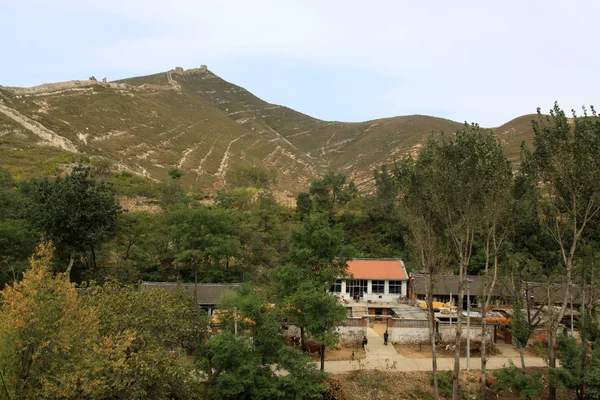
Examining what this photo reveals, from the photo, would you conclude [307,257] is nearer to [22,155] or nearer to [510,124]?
[22,155]

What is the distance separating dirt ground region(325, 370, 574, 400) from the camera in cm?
1759

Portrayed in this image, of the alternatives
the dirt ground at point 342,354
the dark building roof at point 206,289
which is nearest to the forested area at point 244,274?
the dark building roof at point 206,289

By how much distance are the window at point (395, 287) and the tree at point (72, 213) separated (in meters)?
20.6

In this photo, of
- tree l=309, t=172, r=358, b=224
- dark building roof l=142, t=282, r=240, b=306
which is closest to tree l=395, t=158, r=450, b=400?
dark building roof l=142, t=282, r=240, b=306

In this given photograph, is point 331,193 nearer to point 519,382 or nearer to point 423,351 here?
point 423,351

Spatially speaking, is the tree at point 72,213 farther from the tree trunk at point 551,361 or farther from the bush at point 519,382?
the tree trunk at point 551,361

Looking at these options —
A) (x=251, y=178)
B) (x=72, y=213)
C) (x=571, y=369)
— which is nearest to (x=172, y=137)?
(x=251, y=178)

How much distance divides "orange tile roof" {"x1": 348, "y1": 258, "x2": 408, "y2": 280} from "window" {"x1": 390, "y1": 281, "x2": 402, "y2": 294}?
555 mm

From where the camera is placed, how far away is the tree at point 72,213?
24.3 meters

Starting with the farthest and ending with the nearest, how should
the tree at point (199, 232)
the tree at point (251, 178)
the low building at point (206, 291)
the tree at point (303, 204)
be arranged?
the tree at point (251, 178) < the tree at point (303, 204) < the low building at point (206, 291) < the tree at point (199, 232)

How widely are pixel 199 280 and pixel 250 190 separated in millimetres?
18107

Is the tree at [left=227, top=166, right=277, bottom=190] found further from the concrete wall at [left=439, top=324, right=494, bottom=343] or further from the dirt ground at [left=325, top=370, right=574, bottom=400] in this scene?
the dirt ground at [left=325, top=370, right=574, bottom=400]

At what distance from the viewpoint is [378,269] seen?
32.6 m

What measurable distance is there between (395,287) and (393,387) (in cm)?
1397
